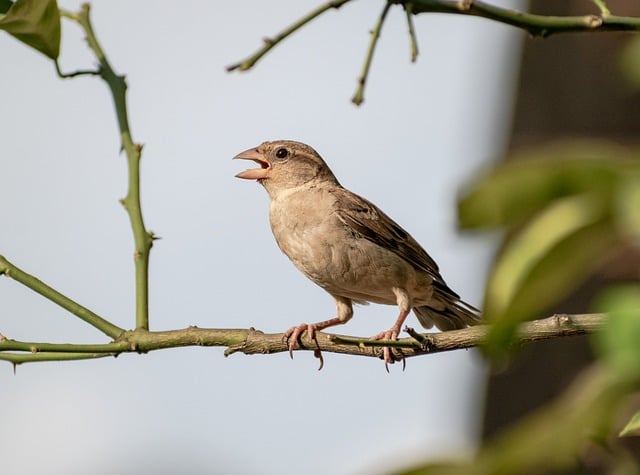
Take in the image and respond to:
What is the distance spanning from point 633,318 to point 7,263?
8.75ft

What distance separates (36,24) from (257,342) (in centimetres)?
118

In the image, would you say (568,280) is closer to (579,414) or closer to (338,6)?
(579,414)

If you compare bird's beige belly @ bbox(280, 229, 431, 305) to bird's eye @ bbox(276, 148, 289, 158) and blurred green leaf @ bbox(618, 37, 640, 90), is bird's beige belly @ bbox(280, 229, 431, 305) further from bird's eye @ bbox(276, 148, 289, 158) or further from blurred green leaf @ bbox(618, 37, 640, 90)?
blurred green leaf @ bbox(618, 37, 640, 90)

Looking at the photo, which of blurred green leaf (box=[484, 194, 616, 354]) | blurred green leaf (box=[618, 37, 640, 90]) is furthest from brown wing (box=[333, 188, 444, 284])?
blurred green leaf (box=[484, 194, 616, 354])

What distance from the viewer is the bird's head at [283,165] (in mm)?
6465

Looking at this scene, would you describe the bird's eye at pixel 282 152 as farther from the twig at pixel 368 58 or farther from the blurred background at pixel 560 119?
the twig at pixel 368 58

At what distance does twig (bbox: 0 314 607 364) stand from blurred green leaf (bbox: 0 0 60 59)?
2.82ft

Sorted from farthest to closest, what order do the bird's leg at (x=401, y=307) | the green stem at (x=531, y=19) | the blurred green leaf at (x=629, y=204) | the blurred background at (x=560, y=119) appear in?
the blurred background at (x=560, y=119), the bird's leg at (x=401, y=307), the green stem at (x=531, y=19), the blurred green leaf at (x=629, y=204)

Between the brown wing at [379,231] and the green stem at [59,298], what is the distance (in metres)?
3.02

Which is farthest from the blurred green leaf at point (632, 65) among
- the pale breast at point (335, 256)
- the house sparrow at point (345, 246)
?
the pale breast at point (335, 256)

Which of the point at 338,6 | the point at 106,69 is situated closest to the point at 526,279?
the point at 338,6

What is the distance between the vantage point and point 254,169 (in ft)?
21.3

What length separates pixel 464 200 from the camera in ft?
2.32

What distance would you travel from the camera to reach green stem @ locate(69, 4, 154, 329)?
131 inches
